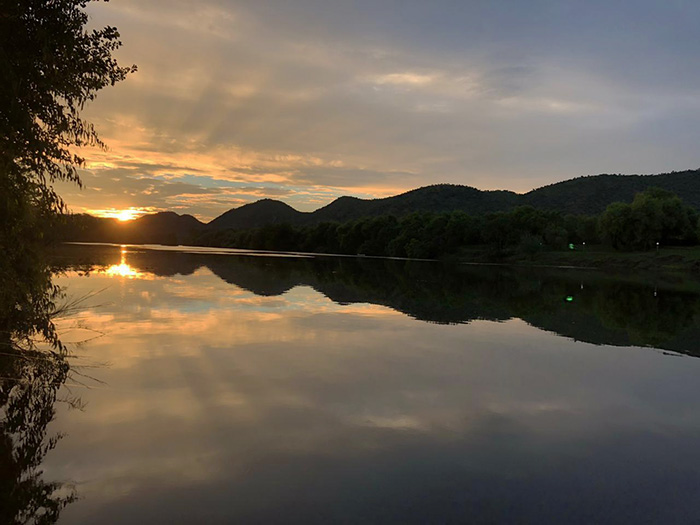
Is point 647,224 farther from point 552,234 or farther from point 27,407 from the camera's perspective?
point 27,407

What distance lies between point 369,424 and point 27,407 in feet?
22.2

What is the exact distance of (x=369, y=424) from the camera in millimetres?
10359

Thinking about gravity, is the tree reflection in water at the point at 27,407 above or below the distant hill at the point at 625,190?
below

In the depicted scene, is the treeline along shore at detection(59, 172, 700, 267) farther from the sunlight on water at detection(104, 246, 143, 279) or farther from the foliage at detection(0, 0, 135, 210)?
the foliage at detection(0, 0, 135, 210)

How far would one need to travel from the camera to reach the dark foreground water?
23.9 feet

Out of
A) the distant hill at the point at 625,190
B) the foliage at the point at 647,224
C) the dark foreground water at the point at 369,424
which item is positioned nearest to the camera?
the dark foreground water at the point at 369,424

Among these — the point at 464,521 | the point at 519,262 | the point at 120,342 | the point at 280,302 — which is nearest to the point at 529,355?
the point at 464,521

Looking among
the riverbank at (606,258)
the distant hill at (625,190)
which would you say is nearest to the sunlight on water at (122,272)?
the riverbank at (606,258)

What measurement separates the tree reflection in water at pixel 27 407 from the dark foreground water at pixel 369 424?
29 centimetres

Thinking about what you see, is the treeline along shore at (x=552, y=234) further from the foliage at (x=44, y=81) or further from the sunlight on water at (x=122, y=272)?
the foliage at (x=44, y=81)

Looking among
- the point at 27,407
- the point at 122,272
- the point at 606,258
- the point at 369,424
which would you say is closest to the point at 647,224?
the point at 606,258

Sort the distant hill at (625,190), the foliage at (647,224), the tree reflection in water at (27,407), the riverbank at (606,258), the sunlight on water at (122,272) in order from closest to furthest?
the tree reflection in water at (27,407) < the sunlight on water at (122,272) < the riverbank at (606,258) < the foliage at (647,224) < the distant hill at (625,190)

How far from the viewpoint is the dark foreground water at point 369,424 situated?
7.29 meters

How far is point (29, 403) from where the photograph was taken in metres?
10.7
